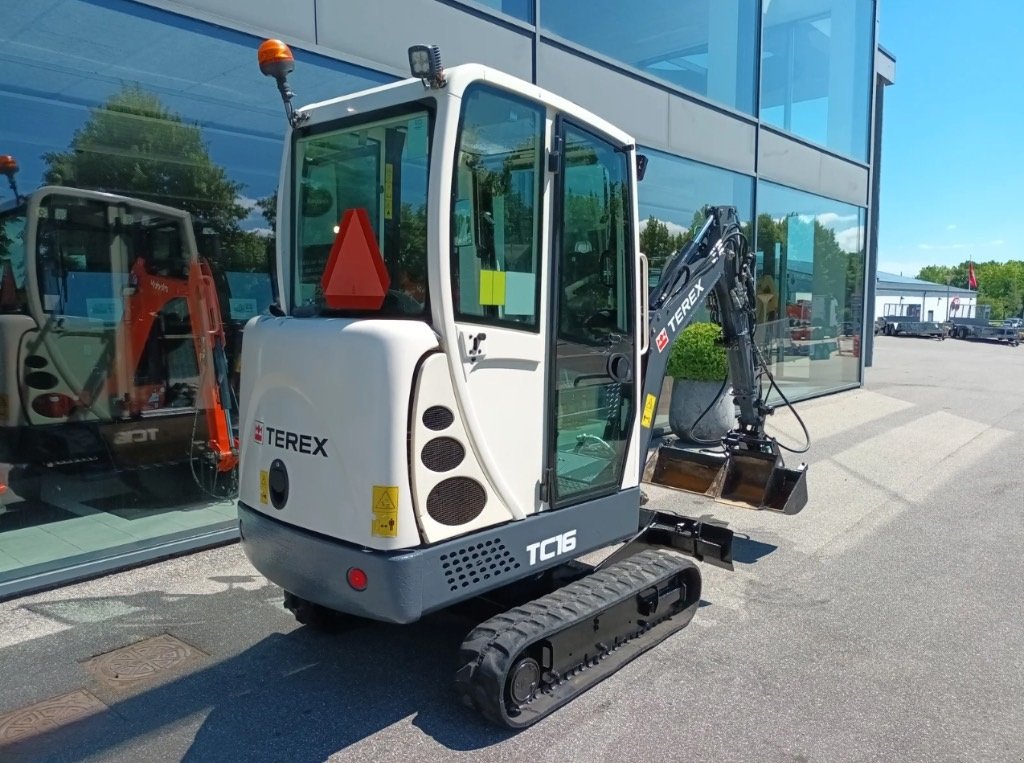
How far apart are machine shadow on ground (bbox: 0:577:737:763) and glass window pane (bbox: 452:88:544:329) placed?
1.76 m

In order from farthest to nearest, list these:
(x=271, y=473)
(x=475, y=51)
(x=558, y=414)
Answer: (x=475, y=51)
(x=558, y=414)
(x=271, y=473)

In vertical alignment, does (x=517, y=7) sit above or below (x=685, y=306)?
above

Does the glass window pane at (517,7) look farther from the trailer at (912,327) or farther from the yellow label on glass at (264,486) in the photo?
the trailer at (912,327)

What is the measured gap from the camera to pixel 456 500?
10.5ft

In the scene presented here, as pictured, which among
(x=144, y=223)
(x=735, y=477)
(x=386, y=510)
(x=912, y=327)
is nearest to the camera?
(x=386, y=510)

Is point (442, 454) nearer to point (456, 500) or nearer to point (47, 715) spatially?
point (456, 500)

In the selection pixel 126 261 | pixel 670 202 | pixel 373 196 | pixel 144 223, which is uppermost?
pixel 670 202

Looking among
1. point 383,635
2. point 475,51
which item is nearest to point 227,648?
point 383,635

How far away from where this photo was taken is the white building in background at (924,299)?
189 ft

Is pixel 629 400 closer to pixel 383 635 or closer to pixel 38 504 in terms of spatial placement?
pixel 383 635

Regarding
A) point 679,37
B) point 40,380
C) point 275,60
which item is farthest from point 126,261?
point 679,37

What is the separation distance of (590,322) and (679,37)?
7786mm

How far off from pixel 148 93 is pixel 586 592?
5034mm

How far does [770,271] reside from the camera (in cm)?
1270
